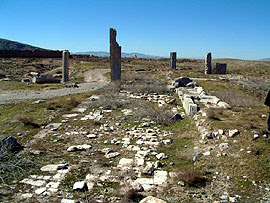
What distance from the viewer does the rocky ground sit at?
431 cm

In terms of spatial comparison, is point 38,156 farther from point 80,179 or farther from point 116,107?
point 116,107

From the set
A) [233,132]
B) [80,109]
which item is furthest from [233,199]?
[80,109]

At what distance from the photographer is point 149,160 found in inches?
229

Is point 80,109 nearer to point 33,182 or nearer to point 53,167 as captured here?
point 53,167

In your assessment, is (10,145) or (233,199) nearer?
(233,199)

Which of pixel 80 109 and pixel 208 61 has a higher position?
pixel 208 61

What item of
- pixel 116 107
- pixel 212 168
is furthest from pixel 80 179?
pixel 116 107

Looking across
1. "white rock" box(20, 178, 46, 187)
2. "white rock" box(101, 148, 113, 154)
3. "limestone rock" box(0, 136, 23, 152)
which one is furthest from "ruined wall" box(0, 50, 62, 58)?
"white rock" box(20, 178, 46, 187)

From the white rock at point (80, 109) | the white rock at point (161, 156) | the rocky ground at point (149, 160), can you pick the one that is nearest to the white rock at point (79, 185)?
the rocky ground at point (149, 160)

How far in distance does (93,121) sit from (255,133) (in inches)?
219

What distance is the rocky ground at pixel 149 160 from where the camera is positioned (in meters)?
4.31

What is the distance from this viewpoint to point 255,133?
6105mm

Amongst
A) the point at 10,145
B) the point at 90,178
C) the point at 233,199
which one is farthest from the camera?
the point at 10,145

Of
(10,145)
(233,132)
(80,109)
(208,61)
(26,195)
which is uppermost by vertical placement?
(208,61)
